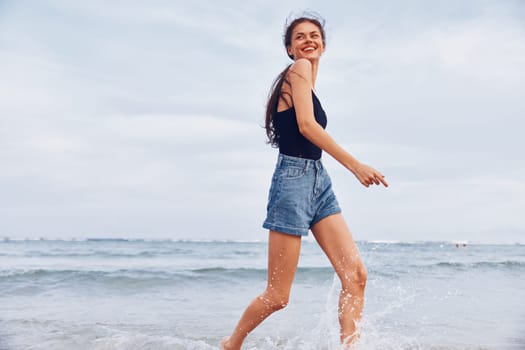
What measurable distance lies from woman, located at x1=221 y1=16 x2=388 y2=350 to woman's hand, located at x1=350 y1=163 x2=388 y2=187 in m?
0.31

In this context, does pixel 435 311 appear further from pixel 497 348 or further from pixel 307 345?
pixel 307 345

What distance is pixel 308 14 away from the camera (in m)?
3.37

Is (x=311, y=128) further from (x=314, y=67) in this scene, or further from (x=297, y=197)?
(x=314, y=67)

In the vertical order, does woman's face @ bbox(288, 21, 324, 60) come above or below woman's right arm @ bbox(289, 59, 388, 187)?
above

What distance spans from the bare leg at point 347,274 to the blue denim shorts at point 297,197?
137 millimetres

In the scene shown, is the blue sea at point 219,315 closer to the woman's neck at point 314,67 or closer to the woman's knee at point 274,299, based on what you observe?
the woman's knee at point 274,299

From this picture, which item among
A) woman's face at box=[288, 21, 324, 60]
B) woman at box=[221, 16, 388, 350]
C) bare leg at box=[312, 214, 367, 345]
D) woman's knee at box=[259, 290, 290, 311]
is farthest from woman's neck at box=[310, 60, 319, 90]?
woman's knee at box=[259, 290, 290, 311]

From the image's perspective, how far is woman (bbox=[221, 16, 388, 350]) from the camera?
3.07 m

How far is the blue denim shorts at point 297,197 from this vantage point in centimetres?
308

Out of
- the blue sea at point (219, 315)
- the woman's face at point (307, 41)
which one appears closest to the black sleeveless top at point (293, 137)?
the woman's face at point (307, 41)

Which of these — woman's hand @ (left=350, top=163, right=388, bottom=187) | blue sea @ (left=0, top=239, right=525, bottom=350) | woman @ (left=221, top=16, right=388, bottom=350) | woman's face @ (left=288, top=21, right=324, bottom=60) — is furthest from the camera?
blue sea @ (left=0, top=239, right=525, bottom=350)

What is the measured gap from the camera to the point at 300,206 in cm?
308

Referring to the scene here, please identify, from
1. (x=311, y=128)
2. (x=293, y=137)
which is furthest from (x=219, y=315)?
(x=311, y=128)

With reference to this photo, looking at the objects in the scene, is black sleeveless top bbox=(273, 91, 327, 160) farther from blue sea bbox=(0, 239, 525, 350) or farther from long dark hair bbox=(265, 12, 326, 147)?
blue sea bbox=(0, 239, 525, 350)
